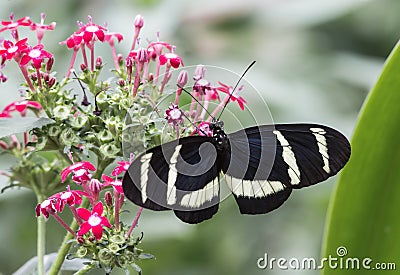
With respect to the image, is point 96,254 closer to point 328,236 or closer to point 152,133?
point 152,133

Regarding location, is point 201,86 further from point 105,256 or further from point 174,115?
point 105,256

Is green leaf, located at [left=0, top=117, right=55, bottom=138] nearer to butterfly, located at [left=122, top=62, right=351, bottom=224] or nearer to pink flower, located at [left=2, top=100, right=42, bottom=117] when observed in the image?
pink flower, located at [left=2, top=100, right=42, bottom=117]

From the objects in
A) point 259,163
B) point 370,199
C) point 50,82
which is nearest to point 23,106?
point 50,82

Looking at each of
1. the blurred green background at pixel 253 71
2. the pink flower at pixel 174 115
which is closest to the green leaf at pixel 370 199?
the pink flower at pixel 174 115

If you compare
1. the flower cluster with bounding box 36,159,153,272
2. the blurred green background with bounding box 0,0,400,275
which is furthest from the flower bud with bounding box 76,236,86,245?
the blurred green background with bounding box 0,0,400,275

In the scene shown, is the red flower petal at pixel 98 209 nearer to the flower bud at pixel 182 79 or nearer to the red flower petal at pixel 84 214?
the red flower petal at pixel 84 214
